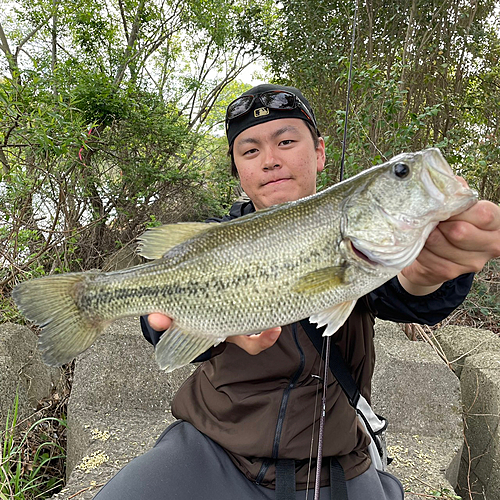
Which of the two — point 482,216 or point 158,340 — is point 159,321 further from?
point 482,216

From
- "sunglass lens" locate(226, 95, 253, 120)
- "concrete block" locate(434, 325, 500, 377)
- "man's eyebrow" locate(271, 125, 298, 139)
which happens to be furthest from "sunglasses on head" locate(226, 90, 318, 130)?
"concrete block" locate(434, 325, 500, 377)

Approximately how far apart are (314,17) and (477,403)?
6963 mm

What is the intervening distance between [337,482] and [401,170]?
136 cm

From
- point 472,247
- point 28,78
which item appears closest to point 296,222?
point 472,247

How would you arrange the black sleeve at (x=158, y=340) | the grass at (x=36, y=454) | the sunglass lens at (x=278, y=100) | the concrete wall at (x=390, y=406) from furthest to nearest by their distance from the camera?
the grass at (x=36, y=454), the concrete wall at (x=390, y=406), the sunglass lens at (x=278, y=100), the black sleeve at (x=158, y=340)

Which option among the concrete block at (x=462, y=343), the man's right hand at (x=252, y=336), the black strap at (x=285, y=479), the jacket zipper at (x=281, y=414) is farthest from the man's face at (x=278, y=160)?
the concrete block at (x=462, y=343)

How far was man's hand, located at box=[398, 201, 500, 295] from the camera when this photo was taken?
4.85 ft

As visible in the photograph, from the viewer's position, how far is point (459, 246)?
1553 mm

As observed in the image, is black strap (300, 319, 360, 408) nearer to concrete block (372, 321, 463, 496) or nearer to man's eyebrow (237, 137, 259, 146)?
man's eyebrow (237, 137, 259, 146)

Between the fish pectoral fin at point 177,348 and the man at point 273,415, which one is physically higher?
the fish pectoral fin at point 177,348

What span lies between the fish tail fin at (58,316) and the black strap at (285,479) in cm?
99

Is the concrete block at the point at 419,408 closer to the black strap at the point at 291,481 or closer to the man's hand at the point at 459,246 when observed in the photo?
the black strap at the point at 291,481

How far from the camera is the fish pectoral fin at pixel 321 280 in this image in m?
1.54

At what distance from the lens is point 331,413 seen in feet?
6.56
